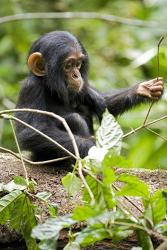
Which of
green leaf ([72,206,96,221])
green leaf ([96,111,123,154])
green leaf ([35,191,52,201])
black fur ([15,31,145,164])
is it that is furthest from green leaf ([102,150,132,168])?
black fur ([15,31,145,164])

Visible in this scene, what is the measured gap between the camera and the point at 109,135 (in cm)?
334

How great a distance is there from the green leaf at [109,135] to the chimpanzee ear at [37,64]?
68.2 inches

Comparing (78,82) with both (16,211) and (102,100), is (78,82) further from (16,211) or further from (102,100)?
(16,211)

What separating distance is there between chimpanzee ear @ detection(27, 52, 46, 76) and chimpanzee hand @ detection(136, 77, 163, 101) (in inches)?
31.0

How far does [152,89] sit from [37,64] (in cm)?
93

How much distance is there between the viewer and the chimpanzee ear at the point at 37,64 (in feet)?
16.4

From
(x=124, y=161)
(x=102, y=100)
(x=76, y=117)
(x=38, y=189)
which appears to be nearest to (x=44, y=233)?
(x=124, y=161)

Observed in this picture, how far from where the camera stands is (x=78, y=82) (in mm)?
5023

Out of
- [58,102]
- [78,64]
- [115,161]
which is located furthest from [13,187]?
[78,64]

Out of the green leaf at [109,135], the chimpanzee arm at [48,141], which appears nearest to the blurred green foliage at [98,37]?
the chimpanzee arm at [48,141]

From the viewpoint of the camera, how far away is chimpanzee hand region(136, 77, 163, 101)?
480cm

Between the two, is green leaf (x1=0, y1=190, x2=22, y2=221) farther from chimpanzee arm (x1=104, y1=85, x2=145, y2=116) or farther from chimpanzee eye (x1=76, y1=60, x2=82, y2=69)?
chimpanzee arm (x1=104, y1=85, x2=145, y2=116)

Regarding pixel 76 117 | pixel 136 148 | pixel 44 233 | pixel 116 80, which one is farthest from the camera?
pixel 116 80

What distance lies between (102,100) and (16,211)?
83.3 inches
